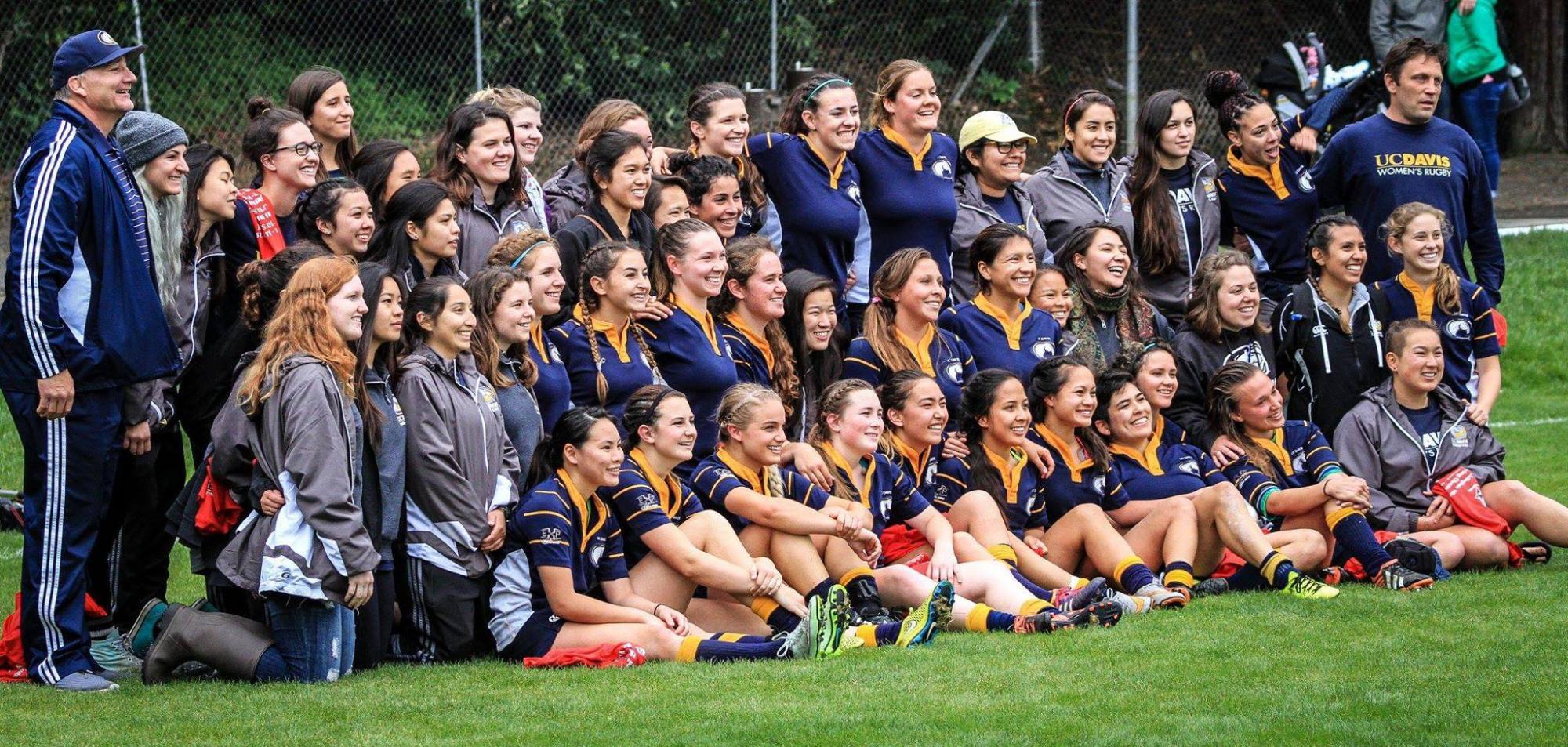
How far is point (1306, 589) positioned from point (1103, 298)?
1.75 metres

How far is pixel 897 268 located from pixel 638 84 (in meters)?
7.37

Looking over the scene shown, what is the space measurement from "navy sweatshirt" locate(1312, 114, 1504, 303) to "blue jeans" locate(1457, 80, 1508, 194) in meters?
5.00

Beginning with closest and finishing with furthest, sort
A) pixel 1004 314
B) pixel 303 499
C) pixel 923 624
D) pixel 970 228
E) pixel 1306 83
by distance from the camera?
pixel 303 499 → pixel 923 624 → pixel 1004 314 → pixel 970 228 → pixel 1306 83

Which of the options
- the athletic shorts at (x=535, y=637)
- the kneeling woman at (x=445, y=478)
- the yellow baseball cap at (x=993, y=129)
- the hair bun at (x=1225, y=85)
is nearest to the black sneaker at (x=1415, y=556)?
the yellow baseball cap at (x=993, y=129)

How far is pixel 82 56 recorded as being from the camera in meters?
6.00

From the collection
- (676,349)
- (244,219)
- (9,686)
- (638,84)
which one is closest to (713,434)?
Result: (676,349)

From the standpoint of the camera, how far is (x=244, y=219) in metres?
6.72

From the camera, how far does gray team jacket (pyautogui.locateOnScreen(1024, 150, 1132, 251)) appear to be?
28.3 ft

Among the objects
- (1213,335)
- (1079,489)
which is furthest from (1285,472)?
(1079,489)

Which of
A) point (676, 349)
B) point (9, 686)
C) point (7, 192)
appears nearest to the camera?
point (9, 686)

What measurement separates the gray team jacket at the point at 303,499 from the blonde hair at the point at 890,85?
10.9 ft

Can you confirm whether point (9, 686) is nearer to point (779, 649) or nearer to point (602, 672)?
point (602, 672)

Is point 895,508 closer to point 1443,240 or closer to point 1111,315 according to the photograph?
point 1111,315

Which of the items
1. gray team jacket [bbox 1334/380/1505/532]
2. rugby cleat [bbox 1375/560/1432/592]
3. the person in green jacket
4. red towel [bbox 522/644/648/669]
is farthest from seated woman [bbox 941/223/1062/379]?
the person in green jacket
